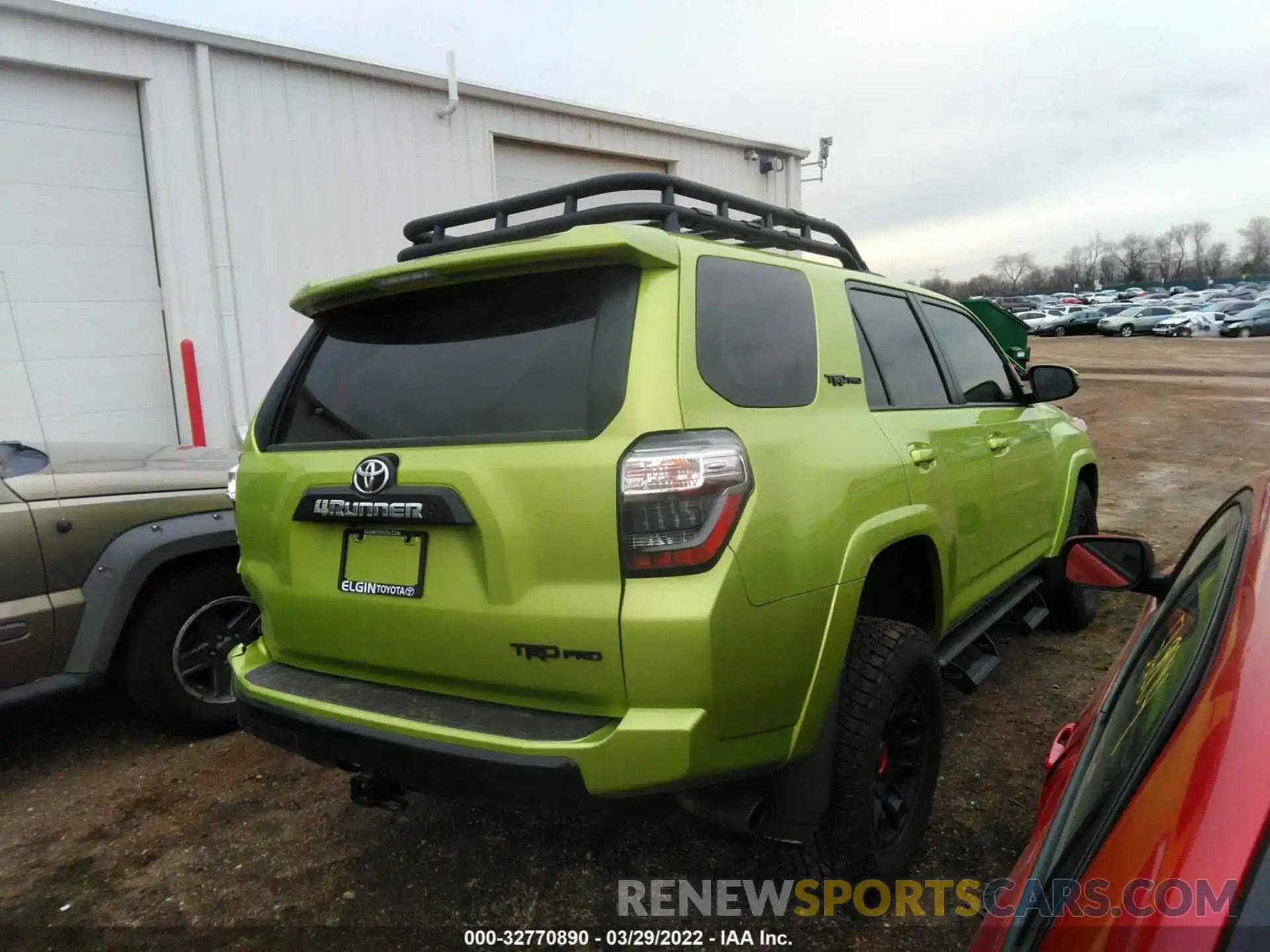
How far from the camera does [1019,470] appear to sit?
3.86 m

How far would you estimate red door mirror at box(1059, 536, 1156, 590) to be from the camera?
2033mm

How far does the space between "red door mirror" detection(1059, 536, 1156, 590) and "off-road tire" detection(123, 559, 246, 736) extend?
3.18 meters

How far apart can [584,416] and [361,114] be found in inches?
278

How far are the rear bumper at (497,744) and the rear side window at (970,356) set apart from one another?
86.9 inches

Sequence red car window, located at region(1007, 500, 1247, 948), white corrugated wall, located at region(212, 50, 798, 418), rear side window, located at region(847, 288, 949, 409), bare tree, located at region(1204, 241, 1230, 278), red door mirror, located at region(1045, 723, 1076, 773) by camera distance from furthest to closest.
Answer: bare tree, located at region(1204, 241, 1230, 278) < white corrugated wall, located at region(212, 50, 798, 418) < rear side window, located at region(847, 288, 949, 409) < red door mirror, located at region(1045, 723, 1076, 773) < red car window, located at region(1007, 500, 1247, 948)

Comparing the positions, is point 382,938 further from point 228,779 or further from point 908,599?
point 908,599

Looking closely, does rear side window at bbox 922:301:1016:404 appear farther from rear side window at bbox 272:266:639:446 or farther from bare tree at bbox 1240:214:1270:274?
bare tree at bbox 1240:214:1270:274

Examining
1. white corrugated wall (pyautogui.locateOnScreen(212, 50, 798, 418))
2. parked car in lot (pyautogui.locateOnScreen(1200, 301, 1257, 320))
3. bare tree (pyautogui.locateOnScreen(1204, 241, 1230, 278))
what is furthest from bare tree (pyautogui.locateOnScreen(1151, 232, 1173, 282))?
white corrugated wall (pyautogui.locateOnScreen(212, 50, 798, 418))

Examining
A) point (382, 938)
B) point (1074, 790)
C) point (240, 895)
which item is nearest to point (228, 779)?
point (240, 895)

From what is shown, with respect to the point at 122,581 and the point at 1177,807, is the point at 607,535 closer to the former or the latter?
the point at 1177,807

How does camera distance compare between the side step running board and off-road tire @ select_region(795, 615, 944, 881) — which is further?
the side step running board

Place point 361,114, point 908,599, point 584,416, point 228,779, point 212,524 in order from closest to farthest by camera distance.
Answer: point 584,416 → point 908,599 → point 228,779 → point 212,524 → point 361,114

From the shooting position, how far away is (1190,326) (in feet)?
138

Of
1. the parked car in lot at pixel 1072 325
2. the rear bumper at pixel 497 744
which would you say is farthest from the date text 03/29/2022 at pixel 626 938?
the parked car in lot at pixel 1072 325
